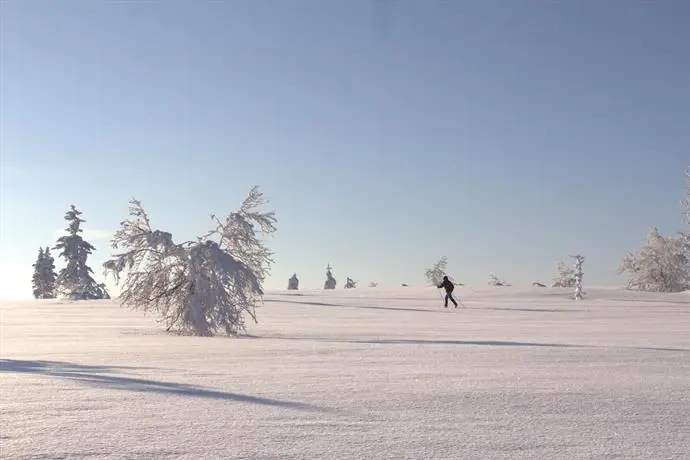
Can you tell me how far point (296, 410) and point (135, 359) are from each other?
4084 mm

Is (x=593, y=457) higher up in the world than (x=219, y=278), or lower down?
lower down

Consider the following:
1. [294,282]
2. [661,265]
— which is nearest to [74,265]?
[294,282]

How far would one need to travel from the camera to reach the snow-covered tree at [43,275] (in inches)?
2406

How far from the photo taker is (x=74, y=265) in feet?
169

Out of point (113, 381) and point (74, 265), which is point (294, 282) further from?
point (113, 381)

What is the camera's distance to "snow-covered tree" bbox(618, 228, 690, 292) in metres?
52.1

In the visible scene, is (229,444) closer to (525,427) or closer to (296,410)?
(296,410)

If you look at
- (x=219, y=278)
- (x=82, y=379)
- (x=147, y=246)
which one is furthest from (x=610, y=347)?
(x=147, y=246)

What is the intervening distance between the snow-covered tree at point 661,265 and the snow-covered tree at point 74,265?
4392 cm

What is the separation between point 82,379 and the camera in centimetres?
604

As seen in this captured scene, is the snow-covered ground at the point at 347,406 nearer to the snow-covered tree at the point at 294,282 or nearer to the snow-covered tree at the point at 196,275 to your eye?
the snow-covered tree at the point at 196,275

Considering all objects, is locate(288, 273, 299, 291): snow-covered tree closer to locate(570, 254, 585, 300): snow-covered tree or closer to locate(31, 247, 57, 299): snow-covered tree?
locate(31, 247, 57, 299): snow-covered tree

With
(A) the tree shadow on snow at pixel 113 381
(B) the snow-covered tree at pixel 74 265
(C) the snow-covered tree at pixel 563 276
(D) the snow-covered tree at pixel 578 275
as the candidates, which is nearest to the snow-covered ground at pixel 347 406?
(A) the tree shadow on snow at pixel 113 381

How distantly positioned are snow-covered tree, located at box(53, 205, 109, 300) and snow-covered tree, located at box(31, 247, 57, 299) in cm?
1070
